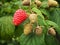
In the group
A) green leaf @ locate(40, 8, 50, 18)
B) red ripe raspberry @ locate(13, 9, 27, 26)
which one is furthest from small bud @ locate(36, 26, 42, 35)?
green leaf @ locate(40, 8, 50, 18)

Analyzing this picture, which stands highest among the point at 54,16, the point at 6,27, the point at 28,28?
the point at 28,28

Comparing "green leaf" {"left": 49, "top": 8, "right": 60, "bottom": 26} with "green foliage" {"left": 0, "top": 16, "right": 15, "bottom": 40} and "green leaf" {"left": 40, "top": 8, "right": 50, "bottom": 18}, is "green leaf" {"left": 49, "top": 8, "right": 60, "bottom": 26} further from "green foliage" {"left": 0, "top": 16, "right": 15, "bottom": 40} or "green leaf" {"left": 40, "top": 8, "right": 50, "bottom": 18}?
"green foliage" {"left": 0, "top": 16, "right": 15, "bottom": 40}

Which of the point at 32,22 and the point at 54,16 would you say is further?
the point at 54,16

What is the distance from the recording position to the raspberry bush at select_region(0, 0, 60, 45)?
1613 mm

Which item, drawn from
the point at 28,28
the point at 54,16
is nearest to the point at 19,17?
the point at 28,28

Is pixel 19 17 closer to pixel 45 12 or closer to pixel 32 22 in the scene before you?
pixel 32 22

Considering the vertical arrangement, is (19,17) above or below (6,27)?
above

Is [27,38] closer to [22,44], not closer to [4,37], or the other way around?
[22,44]

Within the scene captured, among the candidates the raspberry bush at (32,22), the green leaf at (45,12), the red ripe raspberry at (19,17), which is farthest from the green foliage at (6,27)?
the red ripe raspberry at (19,17)

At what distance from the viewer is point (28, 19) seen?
168 cm

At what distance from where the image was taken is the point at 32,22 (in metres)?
1.54

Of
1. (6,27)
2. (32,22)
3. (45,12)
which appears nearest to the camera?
(32,22)

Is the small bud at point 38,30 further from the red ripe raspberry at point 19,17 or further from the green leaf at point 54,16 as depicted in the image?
the green leaf at point 54,16

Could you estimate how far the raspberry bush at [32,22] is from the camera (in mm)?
1613
